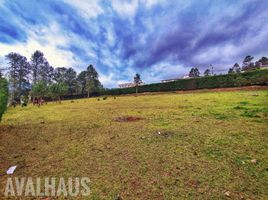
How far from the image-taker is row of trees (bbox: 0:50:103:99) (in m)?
41.3

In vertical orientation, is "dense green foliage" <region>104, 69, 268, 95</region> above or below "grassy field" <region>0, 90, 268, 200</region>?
above

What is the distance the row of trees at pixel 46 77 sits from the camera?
4128 cm

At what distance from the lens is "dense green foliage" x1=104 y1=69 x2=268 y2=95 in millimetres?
31822

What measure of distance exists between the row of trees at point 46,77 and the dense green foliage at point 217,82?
21.3m

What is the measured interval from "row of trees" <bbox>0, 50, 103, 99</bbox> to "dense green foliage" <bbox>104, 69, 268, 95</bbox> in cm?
2134

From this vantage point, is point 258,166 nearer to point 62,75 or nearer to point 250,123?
point 250,123

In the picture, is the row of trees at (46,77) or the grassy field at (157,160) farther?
the row of trees at (46,77)

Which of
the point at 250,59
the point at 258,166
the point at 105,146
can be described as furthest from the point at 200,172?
the point at 250,59

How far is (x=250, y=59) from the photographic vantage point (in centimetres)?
7831

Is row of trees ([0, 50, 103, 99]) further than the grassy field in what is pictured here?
Yes

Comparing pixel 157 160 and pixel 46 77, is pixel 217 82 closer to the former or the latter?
pixel 157 160

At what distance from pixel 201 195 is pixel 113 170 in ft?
6.33

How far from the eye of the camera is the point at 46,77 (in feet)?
206

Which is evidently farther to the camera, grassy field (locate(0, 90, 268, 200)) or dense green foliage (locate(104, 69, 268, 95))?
dense green foliage (locate(104, 69, 268, 95))
